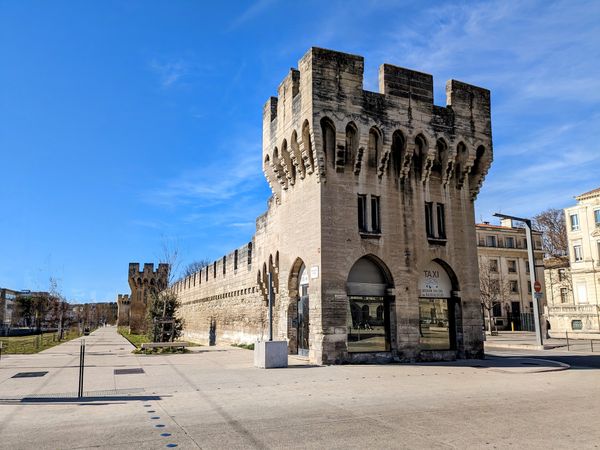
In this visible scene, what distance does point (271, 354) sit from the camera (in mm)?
15992

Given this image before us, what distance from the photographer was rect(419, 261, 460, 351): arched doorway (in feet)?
62.7

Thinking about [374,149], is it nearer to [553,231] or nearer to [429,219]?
[429,219]

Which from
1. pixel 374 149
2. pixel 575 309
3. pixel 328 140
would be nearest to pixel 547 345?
pixel 374 149

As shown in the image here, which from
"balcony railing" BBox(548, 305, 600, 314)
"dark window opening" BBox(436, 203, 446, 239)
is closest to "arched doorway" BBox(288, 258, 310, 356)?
"dark window opening" BBox(436, 203, 446, 239)

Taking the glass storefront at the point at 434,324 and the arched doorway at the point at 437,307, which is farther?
the arched doorway at the point at 437,307

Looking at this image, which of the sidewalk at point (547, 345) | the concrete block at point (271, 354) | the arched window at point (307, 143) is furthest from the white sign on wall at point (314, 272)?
the sidewalk at point (547, 345)

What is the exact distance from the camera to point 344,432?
24.2 ft

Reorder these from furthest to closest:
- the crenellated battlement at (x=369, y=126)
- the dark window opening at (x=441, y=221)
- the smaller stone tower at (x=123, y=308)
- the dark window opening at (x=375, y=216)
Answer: the smaller stone tower at (x=123, y=308) < the dark window opening at (x=441, y=221) < the dark window opening at (x=375, y=216) < the crenellated battlement at (x=369, y=126)

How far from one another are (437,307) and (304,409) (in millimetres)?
11848

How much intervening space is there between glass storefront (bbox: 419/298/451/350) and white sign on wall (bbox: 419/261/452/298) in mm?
240

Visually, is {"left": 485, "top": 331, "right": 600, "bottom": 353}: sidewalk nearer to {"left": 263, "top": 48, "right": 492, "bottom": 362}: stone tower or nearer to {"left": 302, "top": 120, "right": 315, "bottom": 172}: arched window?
{"left": 263, "top": 48, "right": 492, "bottom": 362}: stone tower

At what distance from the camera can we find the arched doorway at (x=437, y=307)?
1911cm

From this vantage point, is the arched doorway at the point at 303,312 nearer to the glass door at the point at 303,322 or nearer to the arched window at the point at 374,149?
the glass door at the point at 303,322

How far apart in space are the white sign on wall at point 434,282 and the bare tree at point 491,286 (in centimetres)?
3102
